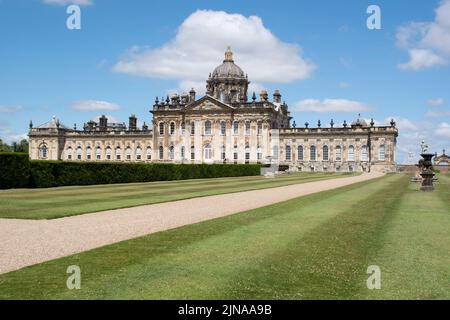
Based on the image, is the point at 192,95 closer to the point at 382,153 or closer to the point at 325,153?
the point at 325,153

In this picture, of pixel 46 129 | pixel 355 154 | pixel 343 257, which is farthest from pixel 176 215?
pixel 46 129

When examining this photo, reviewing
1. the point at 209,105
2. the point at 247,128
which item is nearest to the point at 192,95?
the point at 209,105

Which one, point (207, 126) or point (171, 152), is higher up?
point (207, 126)

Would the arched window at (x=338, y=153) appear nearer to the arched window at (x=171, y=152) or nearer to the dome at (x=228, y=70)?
the dome at (x=228, y=70)

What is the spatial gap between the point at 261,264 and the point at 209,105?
234 ft

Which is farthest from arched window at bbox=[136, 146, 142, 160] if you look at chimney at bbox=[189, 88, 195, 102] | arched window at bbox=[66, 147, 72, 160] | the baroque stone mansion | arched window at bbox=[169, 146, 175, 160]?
arched window at bbox=[66, 147, 72, 160]

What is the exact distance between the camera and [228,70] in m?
84.9

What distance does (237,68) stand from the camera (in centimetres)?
8588

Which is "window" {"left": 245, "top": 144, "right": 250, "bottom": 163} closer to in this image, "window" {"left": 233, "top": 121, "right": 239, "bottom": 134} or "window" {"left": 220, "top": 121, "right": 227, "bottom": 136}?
"window" {"left": 233, "top": 121, "right": 239, "bottom": 134}

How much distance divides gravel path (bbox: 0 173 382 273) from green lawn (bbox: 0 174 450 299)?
0.57m
